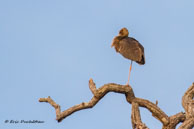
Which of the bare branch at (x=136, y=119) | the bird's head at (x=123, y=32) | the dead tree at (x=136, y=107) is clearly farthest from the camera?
the bird's head at (x=123, y=32)

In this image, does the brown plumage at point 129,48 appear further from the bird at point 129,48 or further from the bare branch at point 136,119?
the bare branch at point 136,119

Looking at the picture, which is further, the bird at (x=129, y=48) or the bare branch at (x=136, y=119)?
the bird at (x=129, y=48)

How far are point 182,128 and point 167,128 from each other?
0.48 m

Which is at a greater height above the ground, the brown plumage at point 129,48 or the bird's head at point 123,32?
the bird's head at point 123,32

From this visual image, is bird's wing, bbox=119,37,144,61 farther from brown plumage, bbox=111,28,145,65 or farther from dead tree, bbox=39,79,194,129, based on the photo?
dead tree, bbox=39,79,194,129

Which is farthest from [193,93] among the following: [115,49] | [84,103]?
[115,49]

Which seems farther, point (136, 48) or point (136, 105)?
point (136, 48)

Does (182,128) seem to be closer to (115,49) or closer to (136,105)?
(136,105)

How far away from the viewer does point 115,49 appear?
14.3 m

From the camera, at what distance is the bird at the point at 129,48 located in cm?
1334

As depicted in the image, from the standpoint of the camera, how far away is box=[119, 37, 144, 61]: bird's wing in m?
13.3

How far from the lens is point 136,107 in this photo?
1041 cm

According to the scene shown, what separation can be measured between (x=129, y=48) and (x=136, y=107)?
138 inches

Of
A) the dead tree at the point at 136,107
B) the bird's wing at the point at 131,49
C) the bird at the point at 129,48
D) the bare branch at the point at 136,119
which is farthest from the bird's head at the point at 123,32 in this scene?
the bare branch at the point at 136,119
